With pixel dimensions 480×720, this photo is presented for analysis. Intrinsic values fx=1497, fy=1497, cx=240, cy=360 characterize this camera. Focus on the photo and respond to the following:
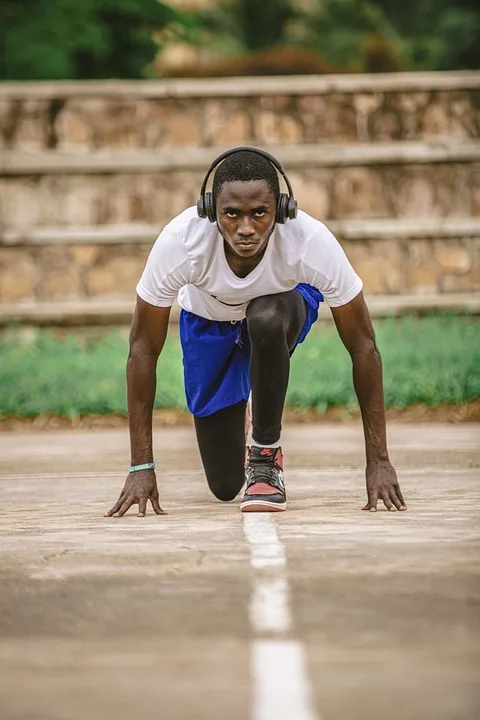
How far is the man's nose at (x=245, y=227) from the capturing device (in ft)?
17.2

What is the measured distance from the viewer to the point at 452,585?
3758mm

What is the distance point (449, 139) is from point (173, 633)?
10459 millimetres

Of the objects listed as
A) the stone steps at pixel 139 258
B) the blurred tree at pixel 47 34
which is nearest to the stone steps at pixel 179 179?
the stone steps at pixel 139 258

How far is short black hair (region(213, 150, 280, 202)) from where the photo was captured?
532 cm

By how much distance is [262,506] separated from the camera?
550cm

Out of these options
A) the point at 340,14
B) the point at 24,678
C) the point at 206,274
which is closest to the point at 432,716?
the point at 24,678

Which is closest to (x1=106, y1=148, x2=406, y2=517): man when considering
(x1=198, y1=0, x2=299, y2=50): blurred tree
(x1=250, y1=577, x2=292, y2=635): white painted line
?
(x1=250, y1=577, x2=292, y2=635): white painted line

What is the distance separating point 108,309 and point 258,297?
24.4 feet

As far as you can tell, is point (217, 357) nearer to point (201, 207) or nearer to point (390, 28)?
point (201, 207)

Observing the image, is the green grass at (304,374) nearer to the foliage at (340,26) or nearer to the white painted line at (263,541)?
the white painted line at (263,541)

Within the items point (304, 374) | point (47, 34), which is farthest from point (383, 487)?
point (47, 34)

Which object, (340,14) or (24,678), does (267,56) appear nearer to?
(340,14)

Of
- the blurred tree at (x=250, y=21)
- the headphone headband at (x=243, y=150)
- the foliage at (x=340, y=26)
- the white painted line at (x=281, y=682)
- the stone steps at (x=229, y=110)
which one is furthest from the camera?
the blurred tree at (x=250, y=21)

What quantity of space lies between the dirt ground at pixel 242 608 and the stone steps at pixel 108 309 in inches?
266
